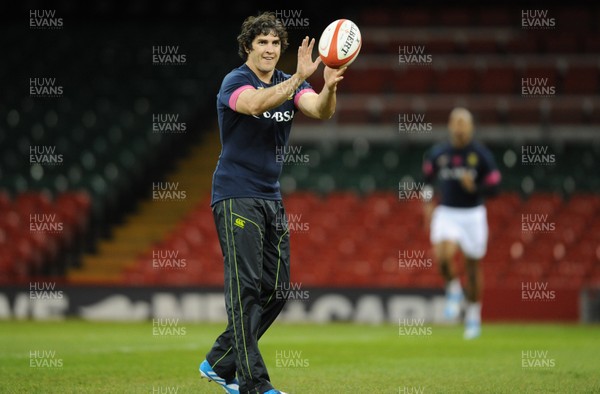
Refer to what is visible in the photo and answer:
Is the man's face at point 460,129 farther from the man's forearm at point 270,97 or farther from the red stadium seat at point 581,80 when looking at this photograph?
the red stadium seat at point 581,80

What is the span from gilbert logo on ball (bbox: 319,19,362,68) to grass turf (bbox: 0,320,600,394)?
8.02 ft

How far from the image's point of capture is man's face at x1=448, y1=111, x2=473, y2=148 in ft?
43.9

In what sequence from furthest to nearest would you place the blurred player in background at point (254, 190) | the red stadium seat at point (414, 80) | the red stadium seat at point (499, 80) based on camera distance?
1. the red stadium seat at point (414, 80)
2. the red stadium seat at point (499, 80)
3. the blurred player in background at point (254, 190)

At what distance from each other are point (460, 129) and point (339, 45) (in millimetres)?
6960

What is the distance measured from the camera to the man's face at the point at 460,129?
13.4 meters

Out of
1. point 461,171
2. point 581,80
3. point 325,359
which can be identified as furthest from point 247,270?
point 581,80

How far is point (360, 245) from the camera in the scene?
18547 mm

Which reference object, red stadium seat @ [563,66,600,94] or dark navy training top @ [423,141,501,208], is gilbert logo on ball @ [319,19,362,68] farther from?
red stadium seat @ [563,66,600,94]

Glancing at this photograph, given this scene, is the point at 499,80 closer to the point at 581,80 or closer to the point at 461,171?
the point at 581,80

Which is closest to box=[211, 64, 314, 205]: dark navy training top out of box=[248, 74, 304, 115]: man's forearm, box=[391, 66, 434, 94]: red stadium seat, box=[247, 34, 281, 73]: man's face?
box=[247, 34, 281, 73]: man's face

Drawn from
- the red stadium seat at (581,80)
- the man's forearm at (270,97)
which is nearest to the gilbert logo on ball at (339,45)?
the man's forearm at (270,97)

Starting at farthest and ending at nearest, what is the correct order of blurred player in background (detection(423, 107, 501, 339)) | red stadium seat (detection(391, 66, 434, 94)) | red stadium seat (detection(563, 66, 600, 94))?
red stadium seat (detection(391, 66, 434, 94)) < red stadium seat (detection(563, 66, 600, 94)) < blurred player in background (detection(423, 107, 501, 339))

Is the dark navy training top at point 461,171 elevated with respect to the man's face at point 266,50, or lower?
lower

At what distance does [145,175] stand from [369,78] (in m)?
5.95
